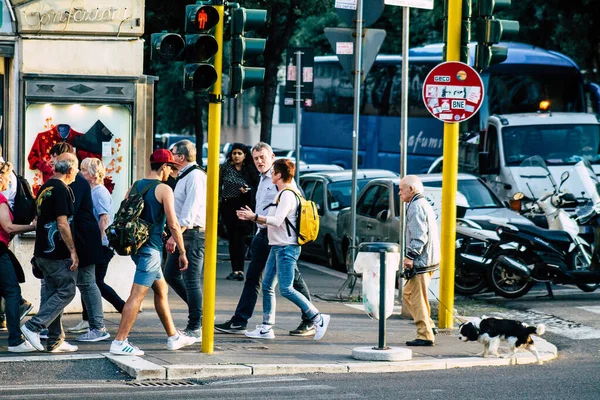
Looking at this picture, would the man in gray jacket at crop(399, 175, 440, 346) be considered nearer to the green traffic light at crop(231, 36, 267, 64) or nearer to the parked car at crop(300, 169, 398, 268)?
the green traffic light at crop(231, 36, 267, 64)

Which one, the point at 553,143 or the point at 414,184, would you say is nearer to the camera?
the point at 414,184

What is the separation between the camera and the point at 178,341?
36.0 feet

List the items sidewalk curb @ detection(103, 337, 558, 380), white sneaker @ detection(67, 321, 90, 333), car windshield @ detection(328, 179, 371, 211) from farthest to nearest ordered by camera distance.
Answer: car windshield @ detection(328, 179, 371, 211) → white sneaker @ detection(67, 321, 90, 333) → sidewalk curb @ detection(103, 337, 558, 380)

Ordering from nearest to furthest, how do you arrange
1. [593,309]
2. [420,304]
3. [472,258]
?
[420,304]
[593,309]
[472,258]

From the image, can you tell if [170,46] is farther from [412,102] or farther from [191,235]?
[412,102]

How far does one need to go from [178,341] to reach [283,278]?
1.25m

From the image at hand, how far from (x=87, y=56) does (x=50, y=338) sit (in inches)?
141

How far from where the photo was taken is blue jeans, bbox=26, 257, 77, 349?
10.6 metres

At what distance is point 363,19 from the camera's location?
15.5m

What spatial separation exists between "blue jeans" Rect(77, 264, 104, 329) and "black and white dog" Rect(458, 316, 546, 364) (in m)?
3.34

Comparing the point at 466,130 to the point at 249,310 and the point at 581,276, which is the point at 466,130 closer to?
the point at 581,276

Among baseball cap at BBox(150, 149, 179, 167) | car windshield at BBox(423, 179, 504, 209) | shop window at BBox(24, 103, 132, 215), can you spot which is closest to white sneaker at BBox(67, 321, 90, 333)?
shop window at BBox(24, 103, 132, 215)

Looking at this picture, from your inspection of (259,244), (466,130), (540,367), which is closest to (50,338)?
(259,244)

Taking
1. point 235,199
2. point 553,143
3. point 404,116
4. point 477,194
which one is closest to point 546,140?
point 553,143
